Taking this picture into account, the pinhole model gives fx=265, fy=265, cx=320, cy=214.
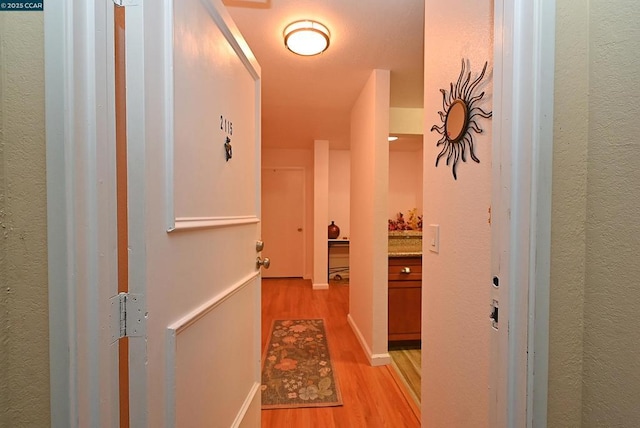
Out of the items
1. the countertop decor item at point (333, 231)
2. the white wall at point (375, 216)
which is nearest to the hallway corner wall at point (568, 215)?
the white wall at point (375, 216)

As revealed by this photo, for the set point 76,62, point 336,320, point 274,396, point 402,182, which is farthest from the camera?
point 402,182

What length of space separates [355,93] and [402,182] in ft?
8.56

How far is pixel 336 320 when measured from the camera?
3.12m

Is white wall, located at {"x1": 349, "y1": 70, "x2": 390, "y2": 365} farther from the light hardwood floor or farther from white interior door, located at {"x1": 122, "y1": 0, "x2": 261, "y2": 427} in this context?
white interior door, located at {"x1": 122, "y1": 0, "x2": 261, "y2": 427}

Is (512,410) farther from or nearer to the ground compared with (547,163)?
nearer to the ground

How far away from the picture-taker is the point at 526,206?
23.2 inches

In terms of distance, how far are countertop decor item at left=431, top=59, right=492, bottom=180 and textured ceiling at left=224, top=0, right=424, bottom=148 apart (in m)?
0.84

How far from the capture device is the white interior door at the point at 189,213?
2.02 feet

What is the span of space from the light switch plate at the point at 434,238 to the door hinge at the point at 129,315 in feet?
3.49

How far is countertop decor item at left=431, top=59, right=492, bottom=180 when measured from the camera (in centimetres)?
91

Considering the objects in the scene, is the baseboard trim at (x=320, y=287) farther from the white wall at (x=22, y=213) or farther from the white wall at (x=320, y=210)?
the white wall at (x=22, y=213)

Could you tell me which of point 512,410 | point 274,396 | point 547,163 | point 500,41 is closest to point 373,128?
point 500,41

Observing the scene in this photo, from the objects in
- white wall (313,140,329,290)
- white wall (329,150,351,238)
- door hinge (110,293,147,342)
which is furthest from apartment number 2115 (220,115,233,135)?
white wall (329,150,351,238)

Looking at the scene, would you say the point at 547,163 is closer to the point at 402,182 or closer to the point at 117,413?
the point at 117,413
